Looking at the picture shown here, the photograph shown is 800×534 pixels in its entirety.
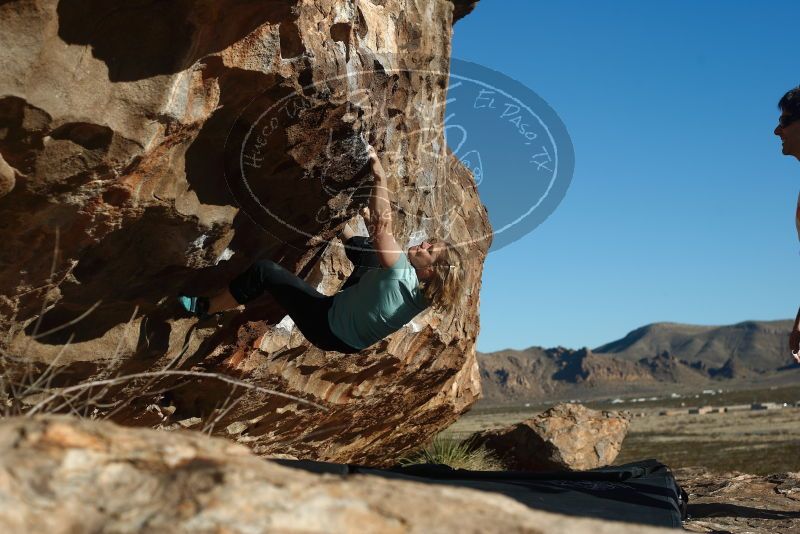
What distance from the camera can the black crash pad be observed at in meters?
3.98

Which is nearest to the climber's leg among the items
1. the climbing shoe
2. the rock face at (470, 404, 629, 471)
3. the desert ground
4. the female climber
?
the female climber

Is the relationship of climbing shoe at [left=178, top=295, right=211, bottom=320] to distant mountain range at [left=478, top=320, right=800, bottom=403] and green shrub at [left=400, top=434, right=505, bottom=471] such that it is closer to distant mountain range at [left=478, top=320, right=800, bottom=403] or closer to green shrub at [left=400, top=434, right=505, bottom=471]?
green shrub at [left=400, top=434, right=505, bottom=471]

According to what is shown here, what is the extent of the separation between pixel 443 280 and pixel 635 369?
124811 millimetres

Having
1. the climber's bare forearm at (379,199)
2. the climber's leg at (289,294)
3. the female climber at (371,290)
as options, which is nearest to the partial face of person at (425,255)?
the female climber at (371,290)

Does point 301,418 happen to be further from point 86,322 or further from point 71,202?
point 71,202

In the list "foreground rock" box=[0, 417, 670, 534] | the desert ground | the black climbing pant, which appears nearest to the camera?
"foreground rock" box=[0, 417, 670, 534]

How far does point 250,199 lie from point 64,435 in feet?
9.61

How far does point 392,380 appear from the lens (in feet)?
25.4

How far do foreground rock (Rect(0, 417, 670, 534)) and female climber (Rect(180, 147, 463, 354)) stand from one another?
2.38 metres

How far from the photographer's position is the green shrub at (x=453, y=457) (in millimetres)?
10877

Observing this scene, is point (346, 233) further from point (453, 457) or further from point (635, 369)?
point (635, 369)

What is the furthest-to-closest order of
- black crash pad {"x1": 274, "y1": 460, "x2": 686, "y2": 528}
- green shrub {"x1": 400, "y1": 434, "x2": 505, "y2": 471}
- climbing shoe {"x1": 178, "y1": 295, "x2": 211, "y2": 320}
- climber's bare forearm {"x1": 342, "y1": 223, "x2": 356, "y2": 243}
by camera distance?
green shrub {"x1": 400, "y1": 434, "x2": 505, "y2": 471} < climber's bare forearm {"x1": 342, "y1": 223, "x2": 356, "y2": 243} < climbing shoe {"x1": 178, "y1": 295, "x2": 211, "y2": 320} < black crash pad {"x1": 274, "y1": 460, "x2": 686, "y2": 528}

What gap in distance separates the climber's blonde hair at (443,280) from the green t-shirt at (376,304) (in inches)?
2.8

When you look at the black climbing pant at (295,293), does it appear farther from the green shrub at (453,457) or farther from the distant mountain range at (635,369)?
the distant mountain range at (635,369)
